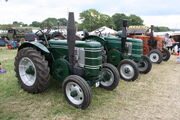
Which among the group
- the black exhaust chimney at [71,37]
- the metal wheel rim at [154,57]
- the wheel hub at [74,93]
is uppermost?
the black exhaust chimney at [71,37]

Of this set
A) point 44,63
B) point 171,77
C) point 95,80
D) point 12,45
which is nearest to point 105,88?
point 95,80

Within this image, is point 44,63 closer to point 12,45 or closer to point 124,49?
point 124,49

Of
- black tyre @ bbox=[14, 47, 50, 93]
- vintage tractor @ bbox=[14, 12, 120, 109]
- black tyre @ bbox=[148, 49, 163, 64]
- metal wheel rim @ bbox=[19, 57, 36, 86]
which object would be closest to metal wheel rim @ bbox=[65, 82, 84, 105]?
vintage tractor @ bbox=[14, 12, 120, 109]

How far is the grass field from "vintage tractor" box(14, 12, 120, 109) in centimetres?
21

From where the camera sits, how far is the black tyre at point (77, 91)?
3342 millimetres

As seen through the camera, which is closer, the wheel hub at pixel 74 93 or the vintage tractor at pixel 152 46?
the wheel hub at pixel 74 93

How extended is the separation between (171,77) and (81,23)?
5091 cm

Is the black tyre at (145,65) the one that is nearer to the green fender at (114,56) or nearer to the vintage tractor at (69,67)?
the green fender at (114,56)

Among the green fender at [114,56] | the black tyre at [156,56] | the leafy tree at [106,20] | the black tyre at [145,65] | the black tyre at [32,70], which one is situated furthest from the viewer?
the leafy tree at [106,20]

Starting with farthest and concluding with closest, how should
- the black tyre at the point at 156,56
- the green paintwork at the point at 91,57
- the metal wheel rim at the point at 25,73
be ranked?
the black tyre at the point at 156,56
the metal wheel rim at the point at 25,73
the green paintwork at the point at 91,57

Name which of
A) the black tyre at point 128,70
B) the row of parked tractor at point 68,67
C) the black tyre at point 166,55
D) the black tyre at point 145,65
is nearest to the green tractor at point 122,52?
the black tyre at point 128,70

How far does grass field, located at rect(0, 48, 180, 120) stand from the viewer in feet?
10.9

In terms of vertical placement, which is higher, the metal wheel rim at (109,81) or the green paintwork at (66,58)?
the green paintwork at (66,58)

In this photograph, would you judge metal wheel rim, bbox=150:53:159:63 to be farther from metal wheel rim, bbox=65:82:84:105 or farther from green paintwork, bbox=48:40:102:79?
metal wheel rim, bbox=65:82:84:105
